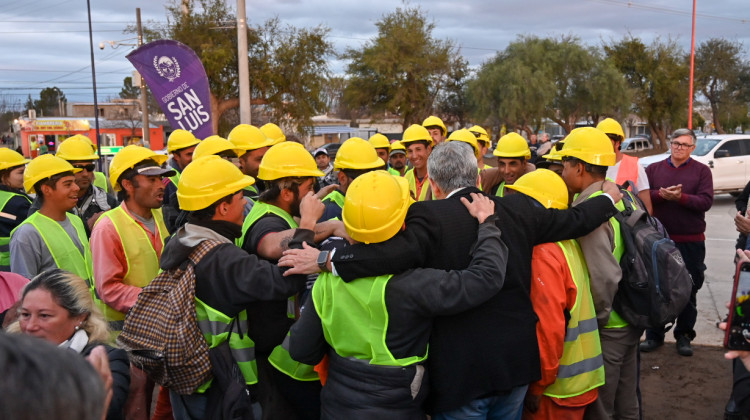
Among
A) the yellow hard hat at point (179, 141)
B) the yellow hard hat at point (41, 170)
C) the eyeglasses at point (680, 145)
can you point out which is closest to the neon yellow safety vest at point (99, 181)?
the yellow hard hat at point (179, 141)

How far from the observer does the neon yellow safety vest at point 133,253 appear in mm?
3902

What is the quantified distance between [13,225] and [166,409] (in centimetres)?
237

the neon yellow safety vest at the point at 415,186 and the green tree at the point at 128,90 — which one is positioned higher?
the green tree at the point at 128,90

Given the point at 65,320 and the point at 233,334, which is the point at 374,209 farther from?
the point at 65,320

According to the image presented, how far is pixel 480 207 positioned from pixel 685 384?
3506 mm

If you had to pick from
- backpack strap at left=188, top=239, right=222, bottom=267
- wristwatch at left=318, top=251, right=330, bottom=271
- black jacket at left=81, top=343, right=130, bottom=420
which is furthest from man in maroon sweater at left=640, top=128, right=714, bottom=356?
black jacket at left=81, top=343, right=130, bottom=420

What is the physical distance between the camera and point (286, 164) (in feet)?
12.0

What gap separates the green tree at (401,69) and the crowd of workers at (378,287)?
3112cm

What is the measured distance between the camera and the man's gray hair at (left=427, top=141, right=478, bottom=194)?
126 inches

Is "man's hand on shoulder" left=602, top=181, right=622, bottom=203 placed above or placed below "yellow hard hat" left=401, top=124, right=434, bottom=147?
below

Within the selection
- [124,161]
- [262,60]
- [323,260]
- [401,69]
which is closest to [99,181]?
[124,161]

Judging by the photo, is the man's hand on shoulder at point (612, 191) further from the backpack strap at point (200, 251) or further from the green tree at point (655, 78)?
the green tree at point (655, 78)

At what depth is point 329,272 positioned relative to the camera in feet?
9.11

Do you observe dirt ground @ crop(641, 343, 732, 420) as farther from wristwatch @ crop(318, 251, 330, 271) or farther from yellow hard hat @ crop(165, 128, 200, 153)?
yellow hard hat @ crop(165, 128, 200, 153)
